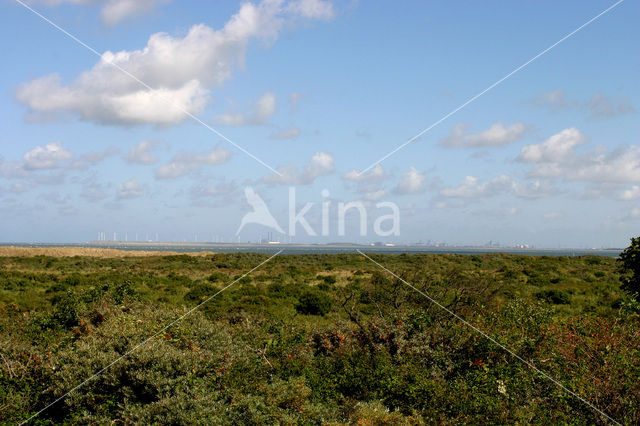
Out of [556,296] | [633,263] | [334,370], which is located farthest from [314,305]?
[334,370]

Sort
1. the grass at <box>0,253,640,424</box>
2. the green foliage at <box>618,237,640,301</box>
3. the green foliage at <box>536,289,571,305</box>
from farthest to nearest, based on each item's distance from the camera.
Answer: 1. the green foliage at <box>536,289,571,305</box>
2. the green foliage at <box>618,237,640,301</box>
3. the grass at <box>0,253,640,424</box>

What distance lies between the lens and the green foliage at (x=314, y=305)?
23.1 metres

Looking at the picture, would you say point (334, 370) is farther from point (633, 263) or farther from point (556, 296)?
point (556, 296)

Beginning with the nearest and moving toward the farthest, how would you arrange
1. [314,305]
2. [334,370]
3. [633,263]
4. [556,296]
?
[334,370] < [633,263] < [314,305] < [556,296]

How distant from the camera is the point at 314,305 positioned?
2347cm

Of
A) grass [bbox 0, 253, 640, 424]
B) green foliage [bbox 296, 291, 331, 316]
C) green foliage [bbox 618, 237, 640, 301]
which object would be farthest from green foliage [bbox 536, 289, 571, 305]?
grass [bbox 0, 253, 640, 424]

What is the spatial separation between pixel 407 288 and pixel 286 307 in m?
10.0

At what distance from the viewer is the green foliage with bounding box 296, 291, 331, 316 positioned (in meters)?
23.1

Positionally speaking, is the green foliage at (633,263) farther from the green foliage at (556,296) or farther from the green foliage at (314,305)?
the green foliage at (314,305)

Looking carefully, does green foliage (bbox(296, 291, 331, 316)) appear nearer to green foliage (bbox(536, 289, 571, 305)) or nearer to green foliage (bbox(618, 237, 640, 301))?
green foliage (bbox(536, 289, 571, 305))

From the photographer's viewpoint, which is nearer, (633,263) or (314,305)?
(633,263)

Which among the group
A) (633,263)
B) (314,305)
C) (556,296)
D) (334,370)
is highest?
(633,263)

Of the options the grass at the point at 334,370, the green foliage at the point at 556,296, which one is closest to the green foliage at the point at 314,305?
the grass at the point at 334,370

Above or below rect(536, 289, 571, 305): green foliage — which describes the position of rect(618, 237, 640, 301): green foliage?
above
